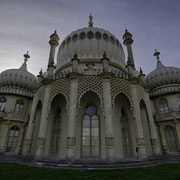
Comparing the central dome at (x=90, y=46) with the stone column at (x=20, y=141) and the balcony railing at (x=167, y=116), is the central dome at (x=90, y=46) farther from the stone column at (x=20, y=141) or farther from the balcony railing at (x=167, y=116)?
the stone column at (x=20, y=141)

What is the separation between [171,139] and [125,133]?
7.33 metres

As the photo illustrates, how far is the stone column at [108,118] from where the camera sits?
385 inches

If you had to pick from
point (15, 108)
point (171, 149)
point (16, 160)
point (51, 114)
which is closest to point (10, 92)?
point (15, 108)

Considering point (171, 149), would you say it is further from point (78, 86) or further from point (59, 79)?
point (59, 79)

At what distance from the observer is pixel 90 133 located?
40.8ft

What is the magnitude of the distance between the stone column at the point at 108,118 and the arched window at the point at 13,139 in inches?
514

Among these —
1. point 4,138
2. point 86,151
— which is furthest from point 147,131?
point 4,138

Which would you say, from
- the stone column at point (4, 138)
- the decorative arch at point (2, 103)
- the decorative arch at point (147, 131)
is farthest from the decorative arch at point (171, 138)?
the decorative arch at point (2, 103)

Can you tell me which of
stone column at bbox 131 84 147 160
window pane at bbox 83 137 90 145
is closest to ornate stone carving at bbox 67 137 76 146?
window pane at bbox 83 137 90 145

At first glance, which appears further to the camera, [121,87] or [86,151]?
[121,87]

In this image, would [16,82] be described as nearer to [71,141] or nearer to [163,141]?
[71,141]

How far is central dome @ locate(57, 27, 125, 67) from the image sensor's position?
55.4 ft

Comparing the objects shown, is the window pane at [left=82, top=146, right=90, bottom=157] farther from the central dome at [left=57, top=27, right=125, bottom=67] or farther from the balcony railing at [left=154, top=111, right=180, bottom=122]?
the balcony railing at [left=154, top=111, right=180, bottom=122]

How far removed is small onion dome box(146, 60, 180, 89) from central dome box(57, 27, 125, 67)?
569 centimetres
